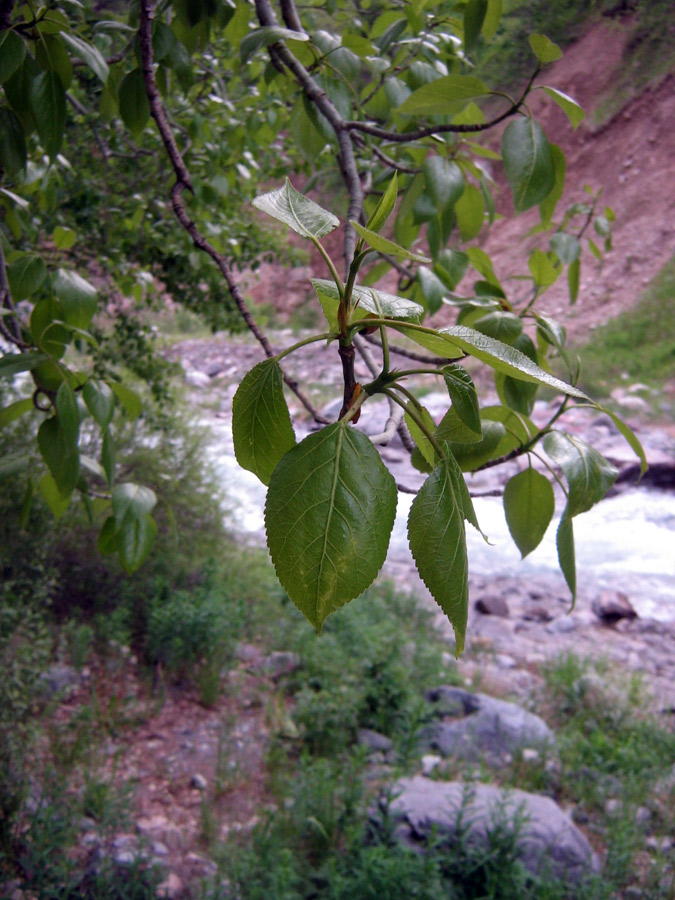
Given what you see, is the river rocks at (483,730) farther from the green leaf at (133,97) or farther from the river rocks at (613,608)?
the green leaf at (133,97)

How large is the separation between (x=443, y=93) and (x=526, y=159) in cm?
10

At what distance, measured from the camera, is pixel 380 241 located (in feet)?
0.84

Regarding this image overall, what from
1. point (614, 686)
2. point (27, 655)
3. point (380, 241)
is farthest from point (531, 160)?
point (614, 686)

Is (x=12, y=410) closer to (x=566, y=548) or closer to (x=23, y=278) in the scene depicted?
(x=23, y=278)

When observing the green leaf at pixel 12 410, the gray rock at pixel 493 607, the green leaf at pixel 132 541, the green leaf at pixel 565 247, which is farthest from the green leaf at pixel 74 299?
the gray rock at pixel 493 607

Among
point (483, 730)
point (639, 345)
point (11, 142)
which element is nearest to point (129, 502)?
point (11, 142)

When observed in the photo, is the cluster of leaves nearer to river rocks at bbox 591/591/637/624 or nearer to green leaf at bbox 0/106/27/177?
green leaf at bbox 0/106/27/177

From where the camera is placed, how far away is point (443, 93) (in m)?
0.51

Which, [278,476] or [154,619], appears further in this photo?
[154,619]

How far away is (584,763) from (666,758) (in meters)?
0.24

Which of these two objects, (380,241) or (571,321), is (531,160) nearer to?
(380,241)

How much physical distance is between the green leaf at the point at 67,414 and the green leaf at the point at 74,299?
165 mm

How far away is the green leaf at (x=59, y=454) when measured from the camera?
0.58 m

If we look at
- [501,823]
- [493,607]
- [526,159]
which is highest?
[526,159]
